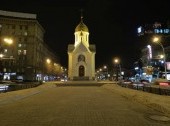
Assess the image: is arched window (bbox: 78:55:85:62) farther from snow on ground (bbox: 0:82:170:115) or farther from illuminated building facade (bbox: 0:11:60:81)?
snow on ground (bbox: 0:82:170:115)

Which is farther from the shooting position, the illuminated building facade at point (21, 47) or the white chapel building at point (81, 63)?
the illuminated building facade at point (21, 47)

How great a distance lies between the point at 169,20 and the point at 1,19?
276 ft

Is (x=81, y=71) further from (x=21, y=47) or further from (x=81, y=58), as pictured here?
(x=21, y=47)

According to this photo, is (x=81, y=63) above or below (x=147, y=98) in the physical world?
above

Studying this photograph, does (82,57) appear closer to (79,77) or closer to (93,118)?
(79,77)

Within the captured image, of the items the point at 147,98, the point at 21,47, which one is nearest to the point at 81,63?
the point at 21,47

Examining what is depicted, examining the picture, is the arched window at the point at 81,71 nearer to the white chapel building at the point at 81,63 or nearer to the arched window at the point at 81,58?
the white chapel building at the point at 81,63

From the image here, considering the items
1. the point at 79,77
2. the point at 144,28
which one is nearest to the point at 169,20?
the point at 144,28

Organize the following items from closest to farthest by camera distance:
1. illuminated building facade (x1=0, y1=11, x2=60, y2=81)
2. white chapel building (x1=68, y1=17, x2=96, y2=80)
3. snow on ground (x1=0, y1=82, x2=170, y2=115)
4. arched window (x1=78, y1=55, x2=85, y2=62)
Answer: snow on ground (x1=0, y1=82, x2=170, y2=115), white chapel building (x1=68, y1=17, x2=96, y2=80), arched window (x1=78, y1=55, x2=85, y2=62), illuminated building facade (x1=0, y1=11, x2=60, y2=81)

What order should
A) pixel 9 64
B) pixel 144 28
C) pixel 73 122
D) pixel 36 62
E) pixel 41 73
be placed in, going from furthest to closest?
1. pixel 144 28
2. pixel 41 73
3. pixel 36 62
4. pixel 9 64
5. pixel 73 122

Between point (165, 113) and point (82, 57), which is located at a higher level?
point (82, 57)

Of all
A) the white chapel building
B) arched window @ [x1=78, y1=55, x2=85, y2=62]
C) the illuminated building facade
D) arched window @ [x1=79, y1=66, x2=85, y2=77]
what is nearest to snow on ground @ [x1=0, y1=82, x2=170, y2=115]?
the white chapel building

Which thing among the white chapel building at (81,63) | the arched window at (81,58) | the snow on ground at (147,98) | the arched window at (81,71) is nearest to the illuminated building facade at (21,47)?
the white chapel building at (81,63)

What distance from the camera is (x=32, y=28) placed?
3725 inches
